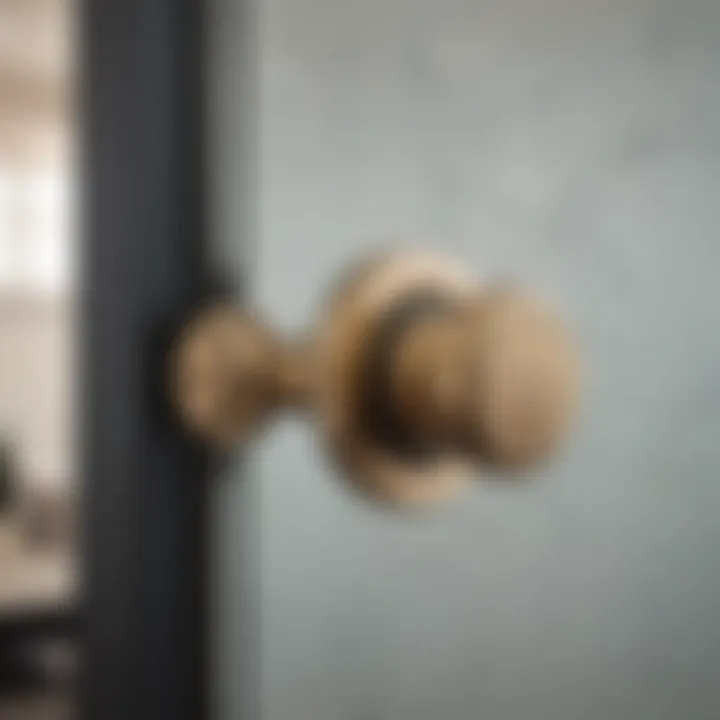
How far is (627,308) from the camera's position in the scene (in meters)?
0.26

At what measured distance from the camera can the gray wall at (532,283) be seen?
0.19 metres

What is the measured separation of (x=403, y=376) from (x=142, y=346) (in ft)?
0.16

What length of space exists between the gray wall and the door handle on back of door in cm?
1

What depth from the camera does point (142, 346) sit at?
0.19 m

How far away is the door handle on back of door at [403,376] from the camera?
0.14 meters

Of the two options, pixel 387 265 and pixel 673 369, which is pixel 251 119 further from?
pixel 673 369

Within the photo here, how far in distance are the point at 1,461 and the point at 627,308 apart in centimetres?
14

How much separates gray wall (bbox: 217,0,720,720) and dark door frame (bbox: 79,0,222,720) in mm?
11

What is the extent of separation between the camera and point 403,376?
158 millimetres

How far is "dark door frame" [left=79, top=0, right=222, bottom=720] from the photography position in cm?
18

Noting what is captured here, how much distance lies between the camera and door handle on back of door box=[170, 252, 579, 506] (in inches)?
5.6

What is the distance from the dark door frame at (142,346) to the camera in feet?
0.59

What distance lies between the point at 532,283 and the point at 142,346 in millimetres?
81

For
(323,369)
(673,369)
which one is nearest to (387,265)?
(323,369)
